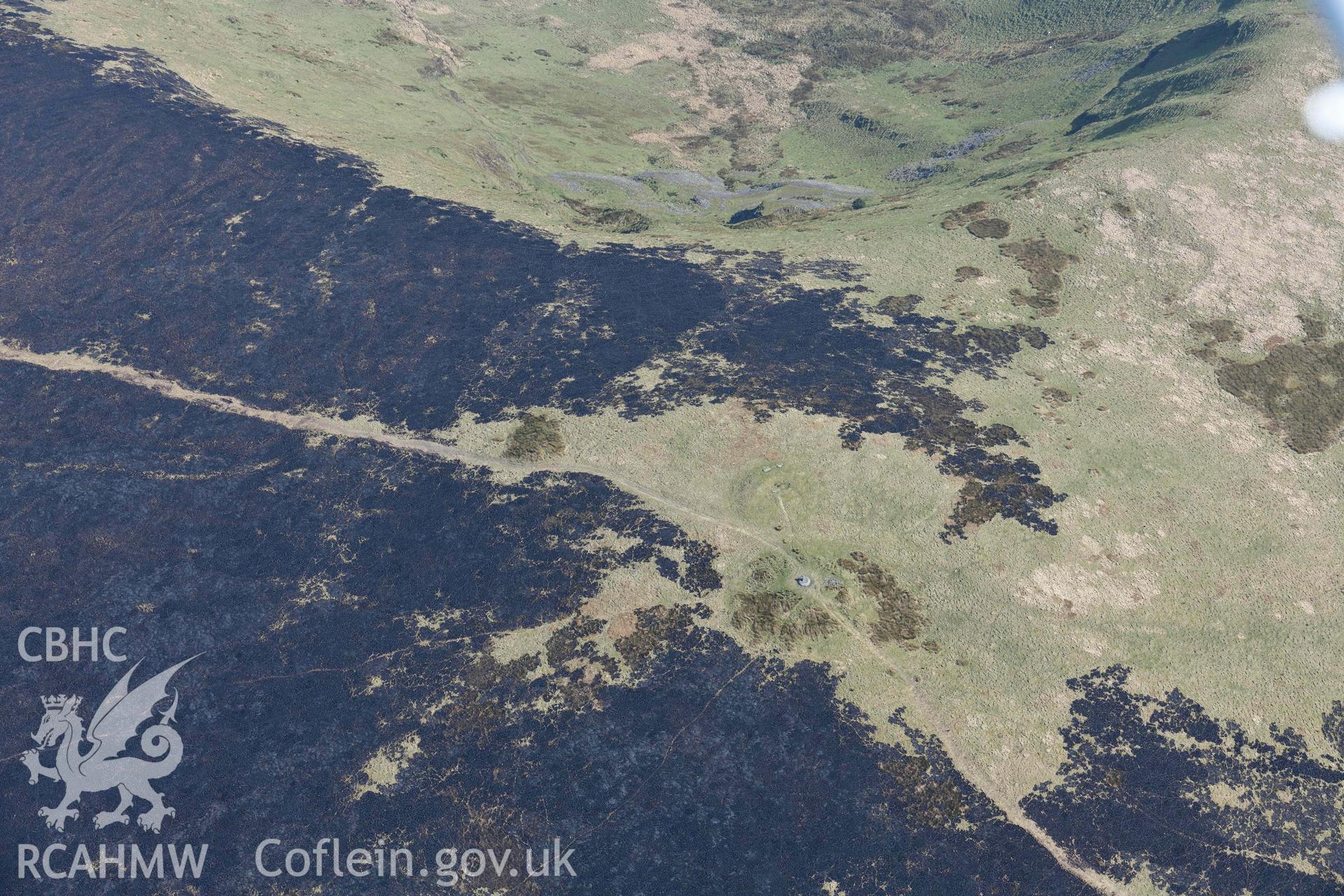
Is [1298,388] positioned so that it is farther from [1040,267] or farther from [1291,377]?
[1040,267]

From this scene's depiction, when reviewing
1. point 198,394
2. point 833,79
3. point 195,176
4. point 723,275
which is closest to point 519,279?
point 723,275

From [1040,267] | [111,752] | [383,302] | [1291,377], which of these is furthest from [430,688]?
[1291,377]

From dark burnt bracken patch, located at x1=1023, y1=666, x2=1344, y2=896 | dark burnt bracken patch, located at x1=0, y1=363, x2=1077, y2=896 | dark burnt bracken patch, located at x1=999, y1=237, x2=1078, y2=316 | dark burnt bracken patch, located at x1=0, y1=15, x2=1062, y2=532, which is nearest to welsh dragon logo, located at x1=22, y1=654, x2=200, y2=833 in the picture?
dark burnt bracken patch, located at x1=0, y1=363, x2=1077, y2=896

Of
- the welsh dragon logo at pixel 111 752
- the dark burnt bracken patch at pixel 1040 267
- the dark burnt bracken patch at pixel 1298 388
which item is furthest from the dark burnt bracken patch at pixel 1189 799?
the welsh dragon logo at pixel 111 752

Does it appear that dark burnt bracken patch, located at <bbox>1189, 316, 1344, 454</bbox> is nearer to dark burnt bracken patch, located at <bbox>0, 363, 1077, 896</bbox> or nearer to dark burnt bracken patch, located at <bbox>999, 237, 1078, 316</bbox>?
dark burnt bracken patch, located at <bbox>999, 237, 1078, 316</bbox>

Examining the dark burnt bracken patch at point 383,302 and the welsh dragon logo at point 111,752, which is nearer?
the welsh dragon logo at point 111,752

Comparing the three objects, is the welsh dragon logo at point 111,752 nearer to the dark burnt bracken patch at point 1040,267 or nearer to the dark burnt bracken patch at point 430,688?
the dark burnt bracken patch at point 430,688
